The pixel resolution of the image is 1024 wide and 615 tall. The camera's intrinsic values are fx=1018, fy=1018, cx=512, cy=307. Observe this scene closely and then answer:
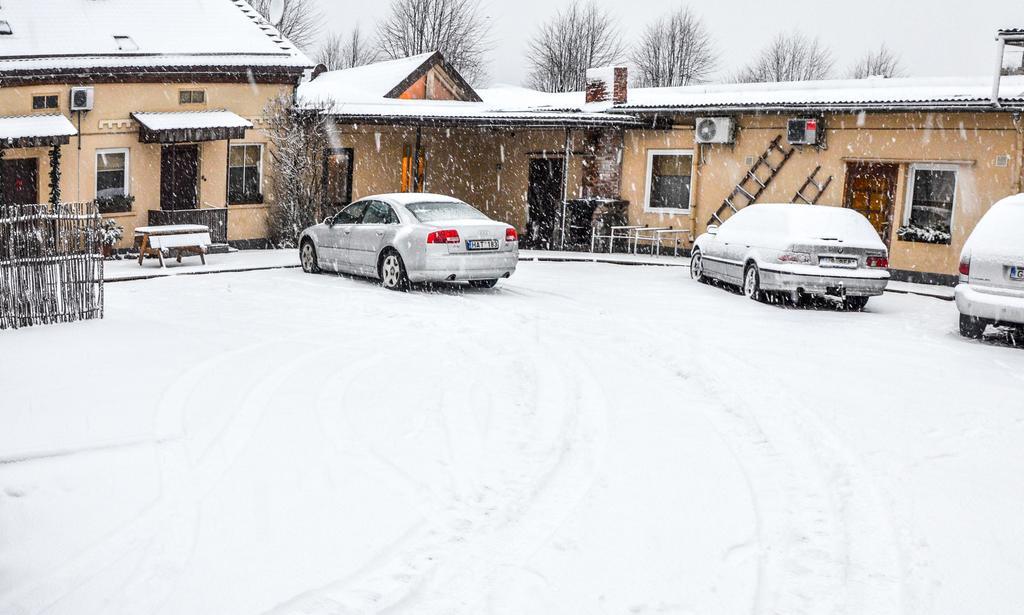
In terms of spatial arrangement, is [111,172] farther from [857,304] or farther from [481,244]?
[857,304]

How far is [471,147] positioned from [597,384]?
19636mm

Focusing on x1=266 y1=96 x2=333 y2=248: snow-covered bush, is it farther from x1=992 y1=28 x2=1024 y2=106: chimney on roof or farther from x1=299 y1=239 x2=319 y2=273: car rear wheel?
x1=992 y1=28 x2=1024 y2=106: chimney on roof

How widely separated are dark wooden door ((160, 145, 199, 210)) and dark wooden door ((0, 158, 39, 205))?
247cm

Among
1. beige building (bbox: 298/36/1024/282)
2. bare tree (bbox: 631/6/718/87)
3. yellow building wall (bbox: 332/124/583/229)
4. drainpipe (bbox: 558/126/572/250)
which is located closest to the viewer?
beige building (bbox: 298/36/1024/282)

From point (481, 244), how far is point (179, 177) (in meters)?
9.47

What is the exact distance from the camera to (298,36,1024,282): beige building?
730 inches

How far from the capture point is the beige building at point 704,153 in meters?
18.5

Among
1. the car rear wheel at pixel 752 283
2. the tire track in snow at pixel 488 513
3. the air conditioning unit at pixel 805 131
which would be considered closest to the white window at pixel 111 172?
the car rear wheel at pixel 752 283

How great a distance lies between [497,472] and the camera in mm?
6133

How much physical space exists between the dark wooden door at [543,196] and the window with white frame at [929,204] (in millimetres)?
9016

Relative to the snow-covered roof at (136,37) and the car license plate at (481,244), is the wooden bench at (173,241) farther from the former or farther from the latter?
the car license plate at (481,244)

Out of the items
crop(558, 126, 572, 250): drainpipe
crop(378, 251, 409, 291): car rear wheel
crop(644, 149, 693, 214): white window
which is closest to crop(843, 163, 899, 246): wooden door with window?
crop(644, 149, 693, 214): white window

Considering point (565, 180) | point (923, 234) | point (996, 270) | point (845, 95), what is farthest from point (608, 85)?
point (996, 270)

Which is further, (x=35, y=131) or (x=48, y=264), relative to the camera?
(x=35, y=131)
